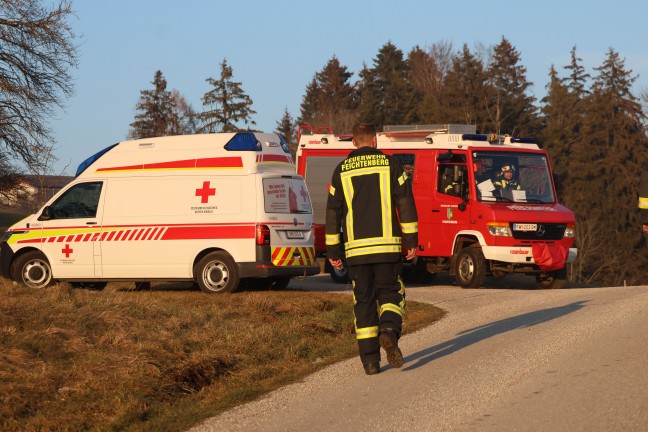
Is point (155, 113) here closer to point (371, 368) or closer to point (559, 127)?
point (559, 127)

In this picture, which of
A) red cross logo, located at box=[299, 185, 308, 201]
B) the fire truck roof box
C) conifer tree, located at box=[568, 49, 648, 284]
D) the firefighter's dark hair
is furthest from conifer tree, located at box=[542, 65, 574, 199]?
the firefighter's dark hair

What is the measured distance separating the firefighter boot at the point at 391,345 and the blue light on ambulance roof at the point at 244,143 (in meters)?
8.55

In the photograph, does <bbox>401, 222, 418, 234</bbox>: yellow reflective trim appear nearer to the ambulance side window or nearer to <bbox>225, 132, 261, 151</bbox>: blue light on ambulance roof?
<bbox>225, 132, 261, 151</bbox>: blue light on ambulance roof

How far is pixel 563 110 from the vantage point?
257 ft

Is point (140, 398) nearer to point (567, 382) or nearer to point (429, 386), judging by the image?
point (429, 386)

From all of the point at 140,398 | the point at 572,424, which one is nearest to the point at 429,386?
the point at 572,424

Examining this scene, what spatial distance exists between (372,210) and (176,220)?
27.9 ft

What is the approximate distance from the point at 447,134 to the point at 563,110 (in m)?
60.3

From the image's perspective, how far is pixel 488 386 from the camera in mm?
8172

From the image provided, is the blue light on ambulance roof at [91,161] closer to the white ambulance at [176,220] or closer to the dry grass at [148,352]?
the white ambulance at [176,220]

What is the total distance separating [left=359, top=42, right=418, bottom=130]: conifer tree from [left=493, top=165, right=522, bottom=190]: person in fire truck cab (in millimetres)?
52259

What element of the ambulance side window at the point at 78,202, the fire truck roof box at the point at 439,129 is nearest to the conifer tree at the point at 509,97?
the fire truck roof box at the point at 439,129

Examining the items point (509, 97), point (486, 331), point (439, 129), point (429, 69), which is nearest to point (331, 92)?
point (429, 69)

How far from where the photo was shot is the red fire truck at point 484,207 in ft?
62.7
